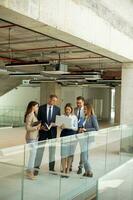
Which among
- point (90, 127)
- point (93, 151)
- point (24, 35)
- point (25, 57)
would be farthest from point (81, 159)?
point (25, 57)

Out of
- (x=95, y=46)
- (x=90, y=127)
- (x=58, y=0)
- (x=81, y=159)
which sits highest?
(x=58, y=0)

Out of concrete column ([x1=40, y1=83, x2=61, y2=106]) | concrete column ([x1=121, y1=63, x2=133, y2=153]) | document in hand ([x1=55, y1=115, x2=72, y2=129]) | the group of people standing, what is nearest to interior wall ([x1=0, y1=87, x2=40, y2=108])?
concrete column ([x1=40, y1=83, x2=61, y2=106])

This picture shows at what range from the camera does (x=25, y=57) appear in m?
11.0

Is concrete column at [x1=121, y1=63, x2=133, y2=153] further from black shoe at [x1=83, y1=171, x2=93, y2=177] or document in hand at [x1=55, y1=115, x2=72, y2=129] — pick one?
black shoe at [x1=83, y1=171, x2=93, y2=177]

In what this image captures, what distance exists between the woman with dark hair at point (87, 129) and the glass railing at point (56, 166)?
2cm

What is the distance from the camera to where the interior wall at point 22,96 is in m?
22.9

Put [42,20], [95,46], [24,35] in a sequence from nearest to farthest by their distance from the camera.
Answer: [42,20], [95,46], [24,35]

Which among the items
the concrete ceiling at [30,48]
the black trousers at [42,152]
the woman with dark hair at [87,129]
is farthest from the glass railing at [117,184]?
the concrete ceiling at [30,48]

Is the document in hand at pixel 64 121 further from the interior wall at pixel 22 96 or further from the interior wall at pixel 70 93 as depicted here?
the interior wall at pixel 22 96

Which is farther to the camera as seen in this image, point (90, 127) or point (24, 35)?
point (24, 35)

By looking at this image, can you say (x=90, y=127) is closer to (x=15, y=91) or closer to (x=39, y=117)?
(x=39, y=117)

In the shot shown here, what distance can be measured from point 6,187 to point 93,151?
236 centimetres

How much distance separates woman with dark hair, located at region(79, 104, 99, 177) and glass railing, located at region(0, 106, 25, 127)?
43.9ft

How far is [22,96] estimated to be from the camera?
23188mm
